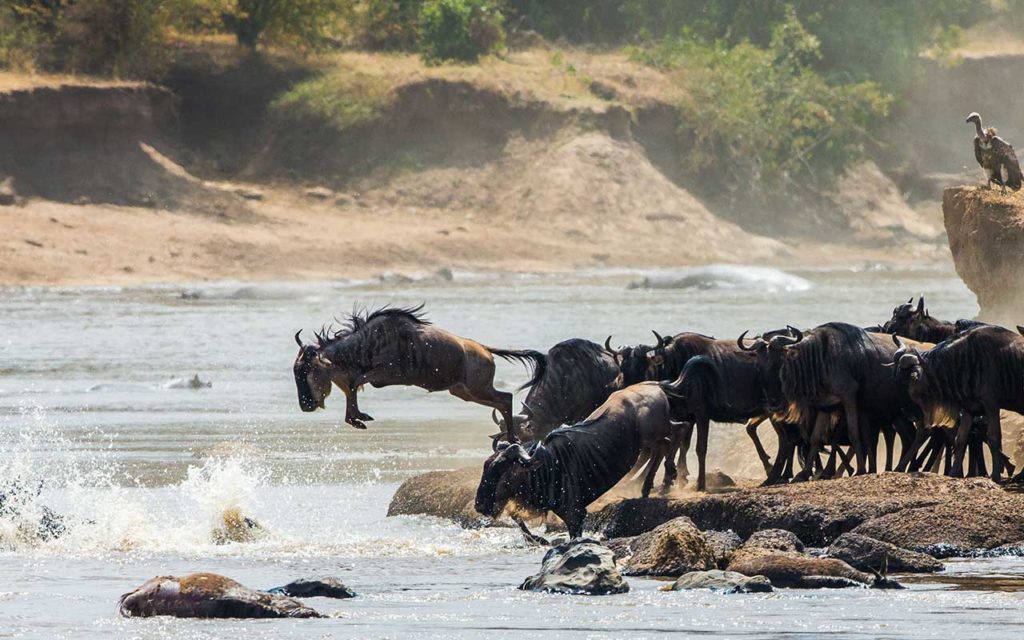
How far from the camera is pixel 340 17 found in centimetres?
6419

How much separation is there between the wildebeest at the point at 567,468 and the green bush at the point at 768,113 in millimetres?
51506

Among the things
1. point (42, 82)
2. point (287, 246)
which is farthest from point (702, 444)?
point (42, 82)

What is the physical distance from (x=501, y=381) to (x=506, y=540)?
11980mm

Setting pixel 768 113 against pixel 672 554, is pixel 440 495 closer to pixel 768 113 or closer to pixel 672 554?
pixel 672 554

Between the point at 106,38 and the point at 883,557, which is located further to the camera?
the point at 106,38

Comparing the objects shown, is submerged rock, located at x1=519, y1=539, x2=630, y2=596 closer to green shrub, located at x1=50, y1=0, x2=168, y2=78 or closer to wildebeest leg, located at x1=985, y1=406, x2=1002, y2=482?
wildebeest leg, located at x1=985, y1=406, x2=1002, y2=482

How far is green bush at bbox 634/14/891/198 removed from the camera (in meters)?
65.5

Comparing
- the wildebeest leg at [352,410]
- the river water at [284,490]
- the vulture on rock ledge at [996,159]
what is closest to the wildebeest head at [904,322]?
the river water at [284,490]

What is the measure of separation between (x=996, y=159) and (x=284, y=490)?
768 cm

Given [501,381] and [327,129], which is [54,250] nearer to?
[327,129]

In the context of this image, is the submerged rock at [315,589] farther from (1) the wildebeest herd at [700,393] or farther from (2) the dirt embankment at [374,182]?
(2) the dirt embankment at [374,182]

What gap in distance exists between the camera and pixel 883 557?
11688 millimetres

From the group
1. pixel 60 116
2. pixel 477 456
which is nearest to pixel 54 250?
pixel 60 116

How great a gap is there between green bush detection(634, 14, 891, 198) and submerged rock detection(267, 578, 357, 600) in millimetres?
53800
